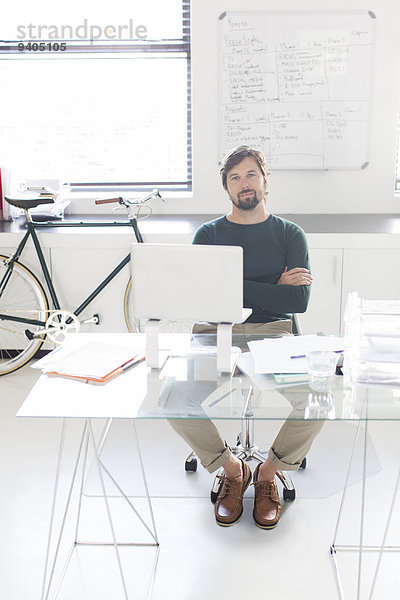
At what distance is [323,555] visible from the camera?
2270 millimetres

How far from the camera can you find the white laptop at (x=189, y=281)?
2.00 m

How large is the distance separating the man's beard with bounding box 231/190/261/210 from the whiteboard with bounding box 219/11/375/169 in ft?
5.00

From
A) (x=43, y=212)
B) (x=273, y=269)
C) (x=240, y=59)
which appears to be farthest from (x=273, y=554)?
(x=240, y=59)

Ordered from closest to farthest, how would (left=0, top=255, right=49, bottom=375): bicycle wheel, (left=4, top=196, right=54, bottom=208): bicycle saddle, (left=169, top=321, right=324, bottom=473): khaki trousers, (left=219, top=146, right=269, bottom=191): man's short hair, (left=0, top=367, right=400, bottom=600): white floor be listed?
(left=0, top=367, right=400, bottom=600): white floor < (left=169, top=321, right=324, bottom=473): khaki trousers < (left=219, top=146, right=269, bottom=191): man's short hair < (left=4, top=196, right=54, bottom=208): bicycle saddle < (left=0, top=255, right=49, bottom=375): bicycle wheel

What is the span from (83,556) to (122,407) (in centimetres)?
77

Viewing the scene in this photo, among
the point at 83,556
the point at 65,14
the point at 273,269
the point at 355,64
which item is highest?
the point at 65,14

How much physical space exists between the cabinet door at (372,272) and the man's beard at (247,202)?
1093 mm

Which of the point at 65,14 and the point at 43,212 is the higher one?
the point at 65,14

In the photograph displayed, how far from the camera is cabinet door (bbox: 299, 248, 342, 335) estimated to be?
12.2 ft

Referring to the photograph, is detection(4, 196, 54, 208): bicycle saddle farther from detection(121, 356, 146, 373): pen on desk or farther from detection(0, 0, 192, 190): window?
detection(121, 356, 146, 373): pen on desk

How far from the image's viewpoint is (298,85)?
13.5 feet

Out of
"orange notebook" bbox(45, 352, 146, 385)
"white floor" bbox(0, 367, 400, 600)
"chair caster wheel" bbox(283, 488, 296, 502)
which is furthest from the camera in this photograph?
"chair caster wheel" bbox(283, 488, 296, 502)

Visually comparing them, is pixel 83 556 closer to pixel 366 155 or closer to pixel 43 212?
pixel 43 212
